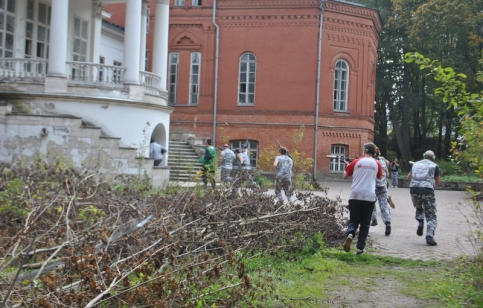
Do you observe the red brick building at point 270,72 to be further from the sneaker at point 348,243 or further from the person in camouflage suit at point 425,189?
the sneaker at point 348,243

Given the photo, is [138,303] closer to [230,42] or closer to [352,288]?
[352,288]

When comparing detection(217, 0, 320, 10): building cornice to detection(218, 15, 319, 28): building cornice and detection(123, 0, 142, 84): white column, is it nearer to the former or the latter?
detection(218, 15, 319, 28): building cornice

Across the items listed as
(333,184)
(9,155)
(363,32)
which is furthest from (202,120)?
(9,155)

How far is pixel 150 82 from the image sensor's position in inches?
886

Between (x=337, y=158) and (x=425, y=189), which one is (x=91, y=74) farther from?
(x=337, y=158)

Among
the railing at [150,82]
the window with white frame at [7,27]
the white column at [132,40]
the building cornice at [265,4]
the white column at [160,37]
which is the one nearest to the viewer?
the white column at [132,40]

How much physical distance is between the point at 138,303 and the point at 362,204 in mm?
5621

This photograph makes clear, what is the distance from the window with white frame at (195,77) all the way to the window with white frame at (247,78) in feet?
7.50

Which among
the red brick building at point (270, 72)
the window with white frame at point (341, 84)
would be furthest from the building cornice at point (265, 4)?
the window with white frame at point (341, 84)

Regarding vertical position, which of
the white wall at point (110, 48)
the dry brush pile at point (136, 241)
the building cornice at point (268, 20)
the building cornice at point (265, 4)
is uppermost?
the building cornice at point (265, 4)

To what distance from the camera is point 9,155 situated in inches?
712

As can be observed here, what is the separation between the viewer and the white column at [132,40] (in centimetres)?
2049

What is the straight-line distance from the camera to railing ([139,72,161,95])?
2173 centimetres

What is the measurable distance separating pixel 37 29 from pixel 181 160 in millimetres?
7346
